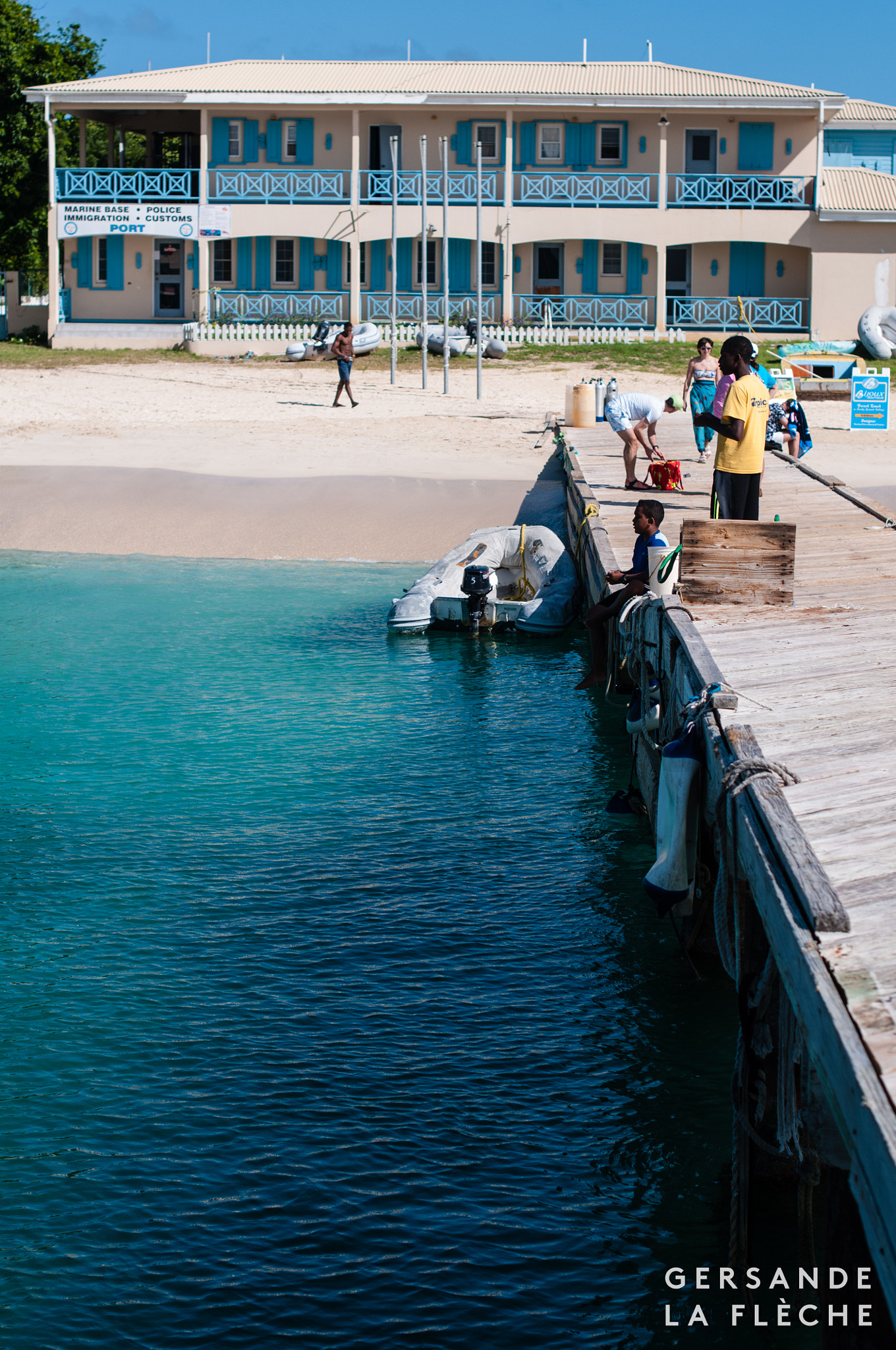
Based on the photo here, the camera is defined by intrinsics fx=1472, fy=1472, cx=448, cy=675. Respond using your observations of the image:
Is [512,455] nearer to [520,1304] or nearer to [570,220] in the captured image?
[570,220]

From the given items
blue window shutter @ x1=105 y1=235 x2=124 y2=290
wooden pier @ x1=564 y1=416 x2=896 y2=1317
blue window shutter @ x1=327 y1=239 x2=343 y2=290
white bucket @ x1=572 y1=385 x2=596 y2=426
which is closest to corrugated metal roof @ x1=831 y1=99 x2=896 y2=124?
blue window shutter @ x1=327 y1=239 x2=343 y2=290

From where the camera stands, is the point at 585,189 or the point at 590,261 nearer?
the point at 585,189

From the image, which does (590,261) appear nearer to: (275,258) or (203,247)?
(275,258)

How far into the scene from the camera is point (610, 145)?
3900cm

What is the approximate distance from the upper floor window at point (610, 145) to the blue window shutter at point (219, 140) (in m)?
9.84

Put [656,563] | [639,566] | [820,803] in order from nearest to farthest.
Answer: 1. [820,803]
2. [656,563]
3. [639,566]

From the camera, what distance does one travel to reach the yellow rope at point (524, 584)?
1673cm

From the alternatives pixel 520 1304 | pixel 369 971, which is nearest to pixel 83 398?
pixel 369 971

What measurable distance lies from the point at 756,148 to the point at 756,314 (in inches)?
187

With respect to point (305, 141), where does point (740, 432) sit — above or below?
below

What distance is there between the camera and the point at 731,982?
25.0 ft

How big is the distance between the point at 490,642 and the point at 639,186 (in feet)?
84.9

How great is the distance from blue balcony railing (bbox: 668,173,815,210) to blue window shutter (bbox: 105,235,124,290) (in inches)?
570

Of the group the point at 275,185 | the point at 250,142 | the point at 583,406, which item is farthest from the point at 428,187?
the point at 583,406
